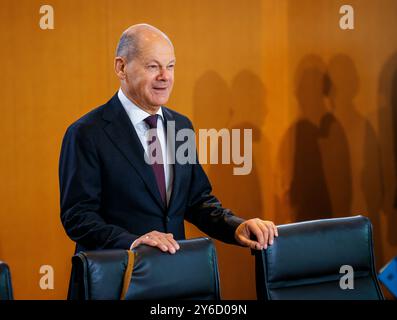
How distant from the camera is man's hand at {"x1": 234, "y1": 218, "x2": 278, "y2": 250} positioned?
88.8 inches

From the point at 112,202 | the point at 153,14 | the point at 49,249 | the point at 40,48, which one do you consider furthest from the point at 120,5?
the point at 112,202

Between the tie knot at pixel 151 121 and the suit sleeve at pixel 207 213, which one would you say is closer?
the suit sleeve at pixel 207 213

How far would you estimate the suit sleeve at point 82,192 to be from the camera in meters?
2.53

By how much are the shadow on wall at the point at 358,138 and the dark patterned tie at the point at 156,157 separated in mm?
2100

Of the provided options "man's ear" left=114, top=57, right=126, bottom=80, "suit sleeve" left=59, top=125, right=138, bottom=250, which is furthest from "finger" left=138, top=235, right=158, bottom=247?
"man's ear" left=114, top=57, right=126, bottom=80

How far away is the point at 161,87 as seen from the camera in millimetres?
2744

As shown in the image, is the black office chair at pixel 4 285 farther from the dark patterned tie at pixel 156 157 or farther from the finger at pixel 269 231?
the dark patterned tie at pixel 156 157

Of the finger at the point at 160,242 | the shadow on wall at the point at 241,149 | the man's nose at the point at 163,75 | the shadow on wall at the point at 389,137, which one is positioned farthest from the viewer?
the shadow on wall at the point at 389,137

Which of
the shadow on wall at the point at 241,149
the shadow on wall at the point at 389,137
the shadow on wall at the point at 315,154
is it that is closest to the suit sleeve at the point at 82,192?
the shadow on wall at the point at 241,149

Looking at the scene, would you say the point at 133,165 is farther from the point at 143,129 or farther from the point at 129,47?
the point at 129,47

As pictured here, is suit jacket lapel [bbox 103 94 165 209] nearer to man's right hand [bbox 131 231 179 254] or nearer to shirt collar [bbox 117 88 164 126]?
shirt collar [bbox 117 88 164 126]

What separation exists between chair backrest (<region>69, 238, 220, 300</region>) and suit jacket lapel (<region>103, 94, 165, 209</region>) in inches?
25.5

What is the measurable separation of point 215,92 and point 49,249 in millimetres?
1479

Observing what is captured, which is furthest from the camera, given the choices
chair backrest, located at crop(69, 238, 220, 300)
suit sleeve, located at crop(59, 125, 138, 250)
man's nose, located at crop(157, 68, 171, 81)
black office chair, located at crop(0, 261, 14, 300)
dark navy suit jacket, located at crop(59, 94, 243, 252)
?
man's nose, located at crop(157, 68, 171, 81)
